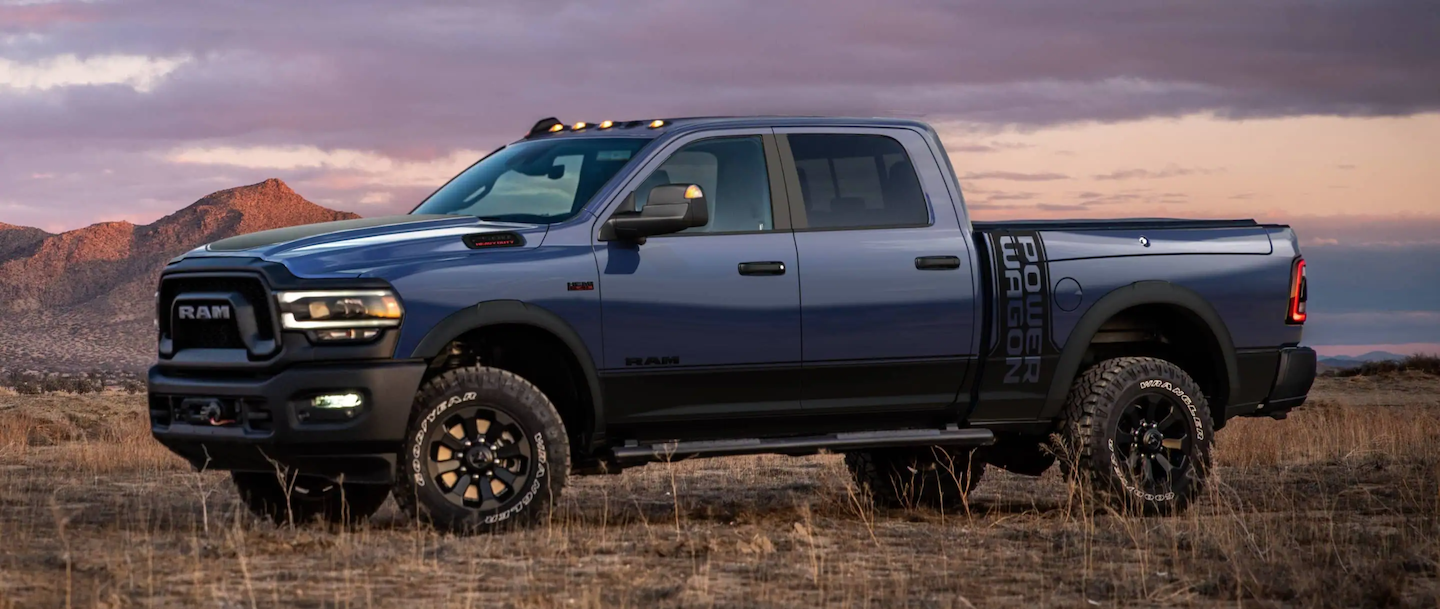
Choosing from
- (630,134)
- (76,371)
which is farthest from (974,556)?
(76,371)

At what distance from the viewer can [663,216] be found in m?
9.19

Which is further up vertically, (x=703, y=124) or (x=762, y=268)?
(x=703, y=124)

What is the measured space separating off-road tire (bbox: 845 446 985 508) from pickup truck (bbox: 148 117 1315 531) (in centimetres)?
67

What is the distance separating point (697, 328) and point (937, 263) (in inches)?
58.9

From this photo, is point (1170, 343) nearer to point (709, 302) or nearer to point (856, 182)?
point (856, 182)

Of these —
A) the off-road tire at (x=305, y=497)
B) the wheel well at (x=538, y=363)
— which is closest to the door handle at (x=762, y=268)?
the wheel well at (x=538, y=363)

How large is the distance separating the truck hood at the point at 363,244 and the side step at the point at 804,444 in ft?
3.94

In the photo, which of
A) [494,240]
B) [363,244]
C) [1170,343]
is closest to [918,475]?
[1170,343]

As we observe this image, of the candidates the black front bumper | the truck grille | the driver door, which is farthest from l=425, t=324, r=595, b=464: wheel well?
the truck grille

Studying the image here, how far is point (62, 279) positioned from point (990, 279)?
282ft

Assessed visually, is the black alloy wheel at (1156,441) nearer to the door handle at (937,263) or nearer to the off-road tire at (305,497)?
the door handle at (937,263)

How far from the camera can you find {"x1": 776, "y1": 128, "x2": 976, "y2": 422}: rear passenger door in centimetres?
977

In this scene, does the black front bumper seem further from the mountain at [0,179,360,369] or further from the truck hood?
the mountain at [0,179,360,369]

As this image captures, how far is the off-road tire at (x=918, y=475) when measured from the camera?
39.4 feet
